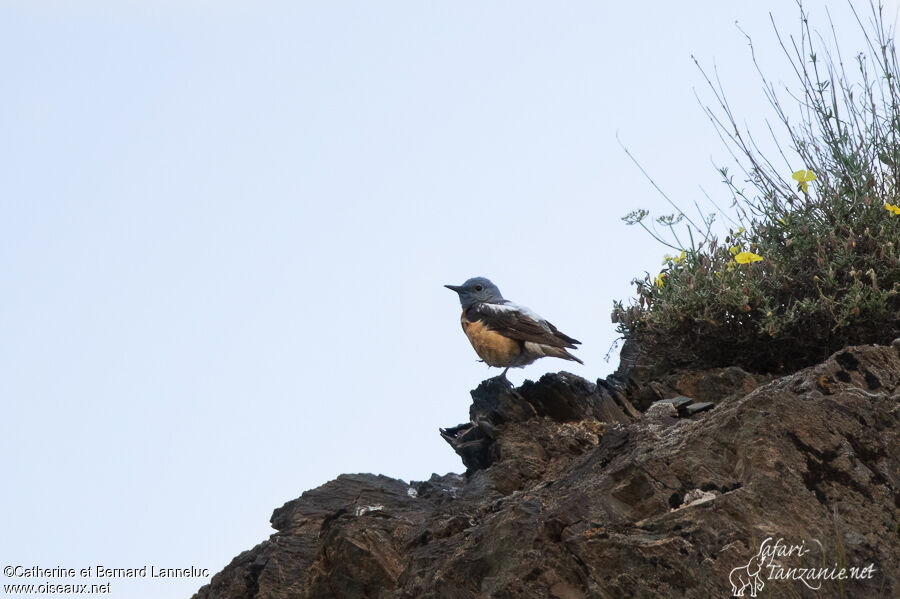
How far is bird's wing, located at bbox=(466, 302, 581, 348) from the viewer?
346 inches

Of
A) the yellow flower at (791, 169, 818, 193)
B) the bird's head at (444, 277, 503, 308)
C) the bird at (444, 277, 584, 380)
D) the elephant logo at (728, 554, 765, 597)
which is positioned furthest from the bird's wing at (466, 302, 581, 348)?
the elephant logo at (728, 554, 765, 597)

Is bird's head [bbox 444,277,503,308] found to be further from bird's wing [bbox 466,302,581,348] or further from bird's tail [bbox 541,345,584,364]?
bird's tail [bbox 541,345,584,364]

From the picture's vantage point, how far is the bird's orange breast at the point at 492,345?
8930 mm

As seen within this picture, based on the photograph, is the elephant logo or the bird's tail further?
the bird's tail

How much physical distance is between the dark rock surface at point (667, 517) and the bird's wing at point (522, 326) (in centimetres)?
251

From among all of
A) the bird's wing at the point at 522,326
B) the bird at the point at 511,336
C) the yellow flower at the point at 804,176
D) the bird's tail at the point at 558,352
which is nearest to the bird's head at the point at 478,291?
the bird at the point at 511,336

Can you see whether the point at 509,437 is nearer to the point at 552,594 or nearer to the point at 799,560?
the point at 552,594

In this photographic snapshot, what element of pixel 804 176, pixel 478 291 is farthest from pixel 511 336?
pixel 804 176

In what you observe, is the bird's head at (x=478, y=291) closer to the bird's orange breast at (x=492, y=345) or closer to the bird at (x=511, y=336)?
the bird at (x=511, y=336)

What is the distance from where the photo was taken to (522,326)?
29.1 feet

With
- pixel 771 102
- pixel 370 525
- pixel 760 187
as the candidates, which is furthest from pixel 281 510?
pixel 771 102

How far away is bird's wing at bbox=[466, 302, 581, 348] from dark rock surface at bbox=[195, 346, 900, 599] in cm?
251

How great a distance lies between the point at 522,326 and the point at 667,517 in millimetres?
4385

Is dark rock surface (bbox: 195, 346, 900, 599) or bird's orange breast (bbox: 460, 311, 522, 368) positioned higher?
bird's orange breast (bbox: 460, 311, 522, 368)
